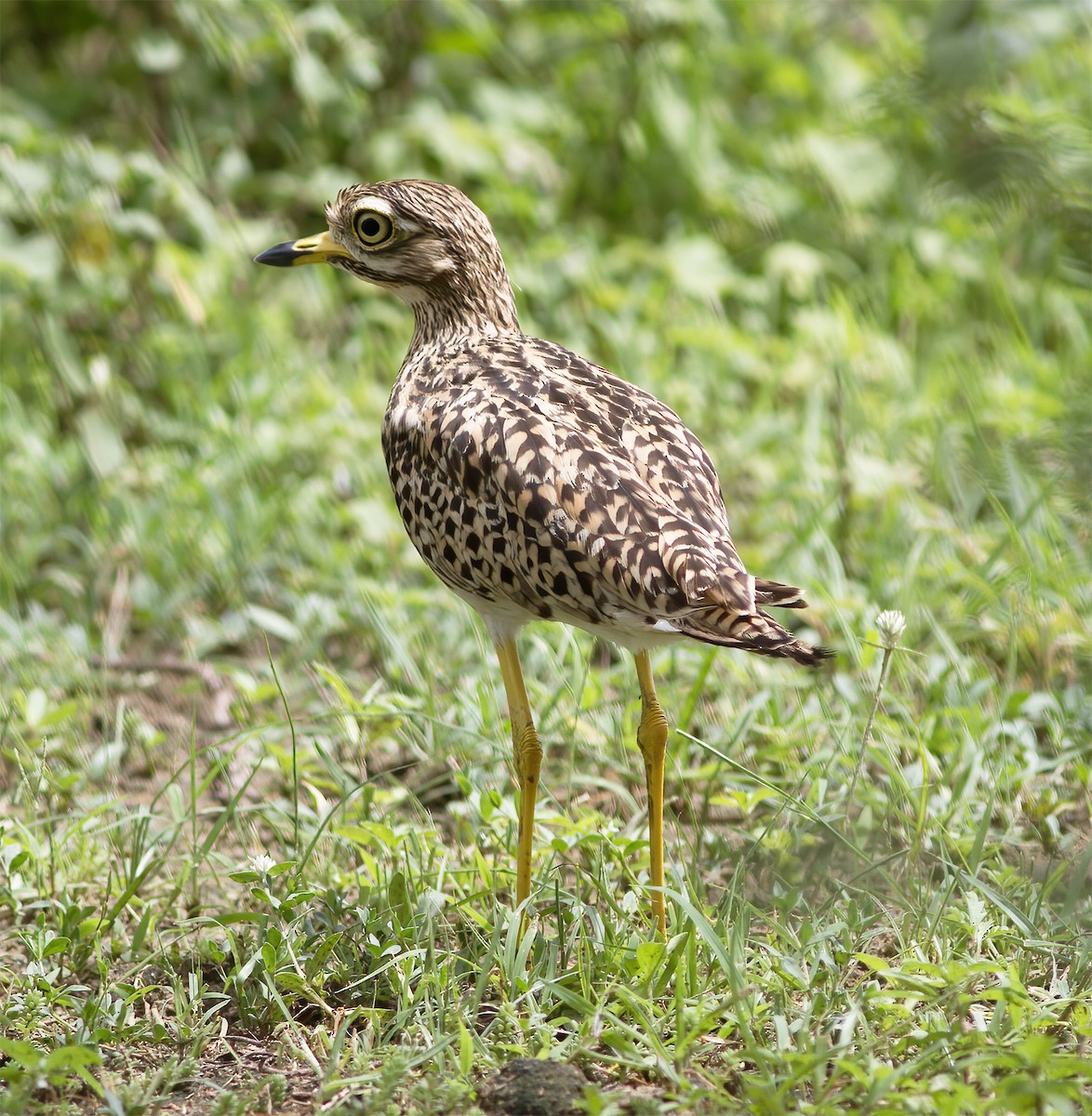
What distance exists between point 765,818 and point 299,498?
2.46m

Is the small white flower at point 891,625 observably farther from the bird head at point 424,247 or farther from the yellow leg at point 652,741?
the bird head at point 424,247

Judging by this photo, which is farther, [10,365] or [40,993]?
[10,365]

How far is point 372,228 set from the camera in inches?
149

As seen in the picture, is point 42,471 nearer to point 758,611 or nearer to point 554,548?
point 554,548

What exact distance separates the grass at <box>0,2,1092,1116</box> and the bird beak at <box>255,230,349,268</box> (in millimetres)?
1166

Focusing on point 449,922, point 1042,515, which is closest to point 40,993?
point 449,922

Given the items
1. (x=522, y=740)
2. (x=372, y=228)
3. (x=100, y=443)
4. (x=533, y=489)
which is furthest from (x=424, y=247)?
(x=100, y=443)

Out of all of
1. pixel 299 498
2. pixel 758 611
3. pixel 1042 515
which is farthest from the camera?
pixel 299 498

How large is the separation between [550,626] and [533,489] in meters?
1.54

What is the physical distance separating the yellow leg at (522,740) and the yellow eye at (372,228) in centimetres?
118

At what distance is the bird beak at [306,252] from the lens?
3891 millimetres

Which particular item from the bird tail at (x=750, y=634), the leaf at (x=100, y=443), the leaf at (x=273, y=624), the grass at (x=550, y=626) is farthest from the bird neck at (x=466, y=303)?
the leaf at (x=100, y=443)

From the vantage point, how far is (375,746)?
423cm

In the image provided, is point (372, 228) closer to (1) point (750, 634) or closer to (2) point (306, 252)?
(2) point (306, 252)
